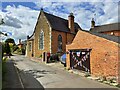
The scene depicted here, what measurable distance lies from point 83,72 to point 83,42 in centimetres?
314

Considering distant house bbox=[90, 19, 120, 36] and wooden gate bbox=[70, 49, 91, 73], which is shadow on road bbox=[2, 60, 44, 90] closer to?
wooden gate bbox=[70, 49, 91, 73]

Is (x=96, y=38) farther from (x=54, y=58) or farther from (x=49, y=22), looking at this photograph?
(x=49, y=22)

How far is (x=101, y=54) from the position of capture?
14812mm

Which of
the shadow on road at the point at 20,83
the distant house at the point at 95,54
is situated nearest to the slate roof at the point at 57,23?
the distant house at the point at 95,54

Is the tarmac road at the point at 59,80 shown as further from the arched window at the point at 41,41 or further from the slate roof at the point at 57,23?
the arched window at the point at 41,41

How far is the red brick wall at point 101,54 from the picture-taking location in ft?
43.9

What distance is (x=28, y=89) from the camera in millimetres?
10109

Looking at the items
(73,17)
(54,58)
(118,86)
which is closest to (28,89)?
(118,86)

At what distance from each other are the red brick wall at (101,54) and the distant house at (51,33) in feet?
55.1

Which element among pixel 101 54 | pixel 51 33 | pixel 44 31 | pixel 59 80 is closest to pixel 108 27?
pixel 44 31

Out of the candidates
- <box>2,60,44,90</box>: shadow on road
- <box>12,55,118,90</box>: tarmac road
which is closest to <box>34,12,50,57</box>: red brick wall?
<box>12,55,118,90</box>: tarmac road

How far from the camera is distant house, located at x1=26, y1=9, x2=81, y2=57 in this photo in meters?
34.2

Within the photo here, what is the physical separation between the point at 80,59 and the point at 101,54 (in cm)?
361

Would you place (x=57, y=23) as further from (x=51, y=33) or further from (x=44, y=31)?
(x=51, y=33)
